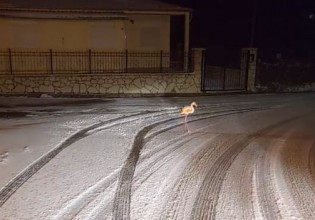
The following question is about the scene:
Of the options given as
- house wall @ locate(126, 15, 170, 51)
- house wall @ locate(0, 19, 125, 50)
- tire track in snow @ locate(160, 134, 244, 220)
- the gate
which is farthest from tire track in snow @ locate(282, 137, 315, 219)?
house wall @ locate(126, 15, 170, 51)

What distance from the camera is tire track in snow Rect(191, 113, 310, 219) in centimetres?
575

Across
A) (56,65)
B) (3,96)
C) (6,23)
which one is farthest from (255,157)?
(6,23)

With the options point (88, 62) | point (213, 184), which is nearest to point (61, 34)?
point (88, 62)

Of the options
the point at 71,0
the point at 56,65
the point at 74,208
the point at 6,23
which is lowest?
the point at 74,208

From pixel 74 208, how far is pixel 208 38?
2672cm

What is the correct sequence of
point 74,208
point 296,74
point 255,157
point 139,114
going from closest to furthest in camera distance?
point 74,208, point 255,157, point 139,114, point 296,74

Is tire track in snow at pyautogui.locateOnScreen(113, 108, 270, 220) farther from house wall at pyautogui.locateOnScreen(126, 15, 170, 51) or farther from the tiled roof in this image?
house wall at pyautogui.locateOnScreen(126, 15, 170, 51)

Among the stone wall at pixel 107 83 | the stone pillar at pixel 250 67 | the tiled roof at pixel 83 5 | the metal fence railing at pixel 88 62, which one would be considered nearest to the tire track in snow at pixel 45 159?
the stone wall at pixel 107 83

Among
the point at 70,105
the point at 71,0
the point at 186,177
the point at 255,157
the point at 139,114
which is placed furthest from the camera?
the point at 71,0

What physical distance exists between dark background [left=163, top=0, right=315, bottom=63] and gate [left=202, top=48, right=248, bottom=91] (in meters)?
3.08

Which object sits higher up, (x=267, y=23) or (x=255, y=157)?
(x=267, y=23)

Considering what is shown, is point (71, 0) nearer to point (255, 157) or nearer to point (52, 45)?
point (52, 45)

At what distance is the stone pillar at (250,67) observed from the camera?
1816cm

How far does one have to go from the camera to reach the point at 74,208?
5711 millimetres
